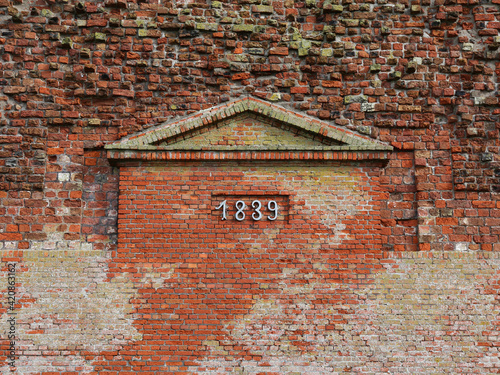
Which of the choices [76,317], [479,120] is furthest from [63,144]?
[479,120]

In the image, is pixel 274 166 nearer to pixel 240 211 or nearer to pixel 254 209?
pixel 254 209

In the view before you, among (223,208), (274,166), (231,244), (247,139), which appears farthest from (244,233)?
(247,139)

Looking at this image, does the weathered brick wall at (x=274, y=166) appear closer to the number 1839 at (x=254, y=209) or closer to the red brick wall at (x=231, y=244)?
the red brick wall at (x=231, y=244)

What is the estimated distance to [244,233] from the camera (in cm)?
661

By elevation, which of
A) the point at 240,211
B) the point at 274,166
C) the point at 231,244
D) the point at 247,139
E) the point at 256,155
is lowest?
the point at 231,244

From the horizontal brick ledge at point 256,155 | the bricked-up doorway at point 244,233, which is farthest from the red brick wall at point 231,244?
the horizontal brick ledge at point 256,155

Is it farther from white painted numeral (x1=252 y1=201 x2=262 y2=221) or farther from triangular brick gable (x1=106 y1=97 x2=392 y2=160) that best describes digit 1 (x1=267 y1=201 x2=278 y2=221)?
triangular brick gable (x1=106 y1=97 x2=392 y2=160)

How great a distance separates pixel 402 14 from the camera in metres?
7.12

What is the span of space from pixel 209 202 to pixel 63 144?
2478 mm

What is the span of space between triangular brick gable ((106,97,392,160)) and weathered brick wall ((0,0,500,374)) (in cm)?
25

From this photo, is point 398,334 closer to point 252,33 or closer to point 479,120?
point 479,120

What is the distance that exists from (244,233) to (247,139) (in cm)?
147

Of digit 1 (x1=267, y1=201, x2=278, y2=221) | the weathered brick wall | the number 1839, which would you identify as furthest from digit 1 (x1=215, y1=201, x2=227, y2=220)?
the weathered brick wall

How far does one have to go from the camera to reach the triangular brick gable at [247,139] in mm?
6625
